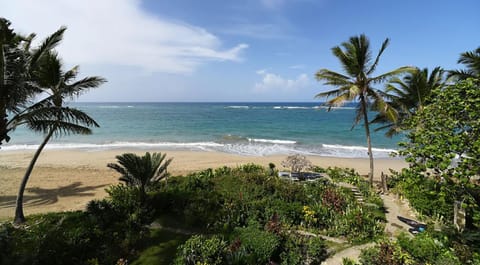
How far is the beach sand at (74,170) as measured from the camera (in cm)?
988

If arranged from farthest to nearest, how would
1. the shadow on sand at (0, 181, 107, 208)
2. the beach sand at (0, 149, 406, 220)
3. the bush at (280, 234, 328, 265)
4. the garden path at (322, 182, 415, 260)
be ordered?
the beach sand at (0, 149, 406, 220), the shadow on sand at (0, 181, 107, 208), the garden path at (322, 182, 415, 260), the bush at (280, 234, 328, 265)

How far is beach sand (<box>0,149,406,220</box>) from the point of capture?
9883 mm

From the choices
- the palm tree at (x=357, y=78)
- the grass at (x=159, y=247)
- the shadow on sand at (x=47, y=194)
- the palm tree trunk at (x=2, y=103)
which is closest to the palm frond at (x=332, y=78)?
the palm tree at (x=357, y=78)

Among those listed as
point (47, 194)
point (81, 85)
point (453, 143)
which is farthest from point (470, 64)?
point (47, 194)

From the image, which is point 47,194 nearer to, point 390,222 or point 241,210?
point 241,210

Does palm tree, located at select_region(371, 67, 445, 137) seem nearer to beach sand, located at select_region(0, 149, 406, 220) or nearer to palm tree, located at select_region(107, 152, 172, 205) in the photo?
beach sand, located at select_region(0, 149, 406, 220)

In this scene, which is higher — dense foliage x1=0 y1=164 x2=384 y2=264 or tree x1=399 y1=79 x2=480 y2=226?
tree x1=399 y1=79 x2=480 y2=226

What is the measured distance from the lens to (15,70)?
4.65 m

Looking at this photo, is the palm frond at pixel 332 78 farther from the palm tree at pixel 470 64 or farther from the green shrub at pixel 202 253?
the green shrub at pixel 202 253

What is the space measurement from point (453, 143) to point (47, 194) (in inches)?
614

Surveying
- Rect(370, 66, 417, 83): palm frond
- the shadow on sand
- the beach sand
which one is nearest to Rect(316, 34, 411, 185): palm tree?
Rect(370, 66, 417, 83): palm frond

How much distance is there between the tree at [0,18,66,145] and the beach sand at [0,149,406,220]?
5507mm

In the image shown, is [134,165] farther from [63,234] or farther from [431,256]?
[431,256]

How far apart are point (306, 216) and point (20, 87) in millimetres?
8146
